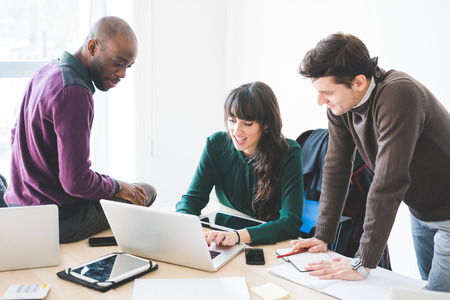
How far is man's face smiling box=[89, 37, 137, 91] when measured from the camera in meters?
1.76

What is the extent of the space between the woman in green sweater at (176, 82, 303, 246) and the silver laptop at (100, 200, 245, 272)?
433 millimetres

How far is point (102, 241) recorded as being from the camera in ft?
5.28

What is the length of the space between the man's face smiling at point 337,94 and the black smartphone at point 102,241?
85 centimetres

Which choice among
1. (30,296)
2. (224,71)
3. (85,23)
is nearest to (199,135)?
(224,71)

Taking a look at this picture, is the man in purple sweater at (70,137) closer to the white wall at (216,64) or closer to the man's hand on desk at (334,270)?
the man's hand on desk at (334,270)

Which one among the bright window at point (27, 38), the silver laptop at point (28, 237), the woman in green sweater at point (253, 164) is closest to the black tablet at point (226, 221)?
the woman in green sweater at point (253, 164)

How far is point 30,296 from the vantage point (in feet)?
3.94

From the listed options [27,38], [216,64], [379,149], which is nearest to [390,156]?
[379,149]

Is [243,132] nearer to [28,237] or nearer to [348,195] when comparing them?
[348,195]

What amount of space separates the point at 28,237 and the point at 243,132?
36.6 inches

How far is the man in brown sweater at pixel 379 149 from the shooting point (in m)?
1.35

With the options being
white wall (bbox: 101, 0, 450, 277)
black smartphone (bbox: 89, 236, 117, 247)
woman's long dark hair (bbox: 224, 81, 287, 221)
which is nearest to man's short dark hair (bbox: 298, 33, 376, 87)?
woman's long dark hair (bbox: 224, 81, 287, 221)

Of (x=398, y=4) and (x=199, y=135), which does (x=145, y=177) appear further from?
(x=398, y=4)

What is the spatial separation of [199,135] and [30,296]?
89.7 inches
